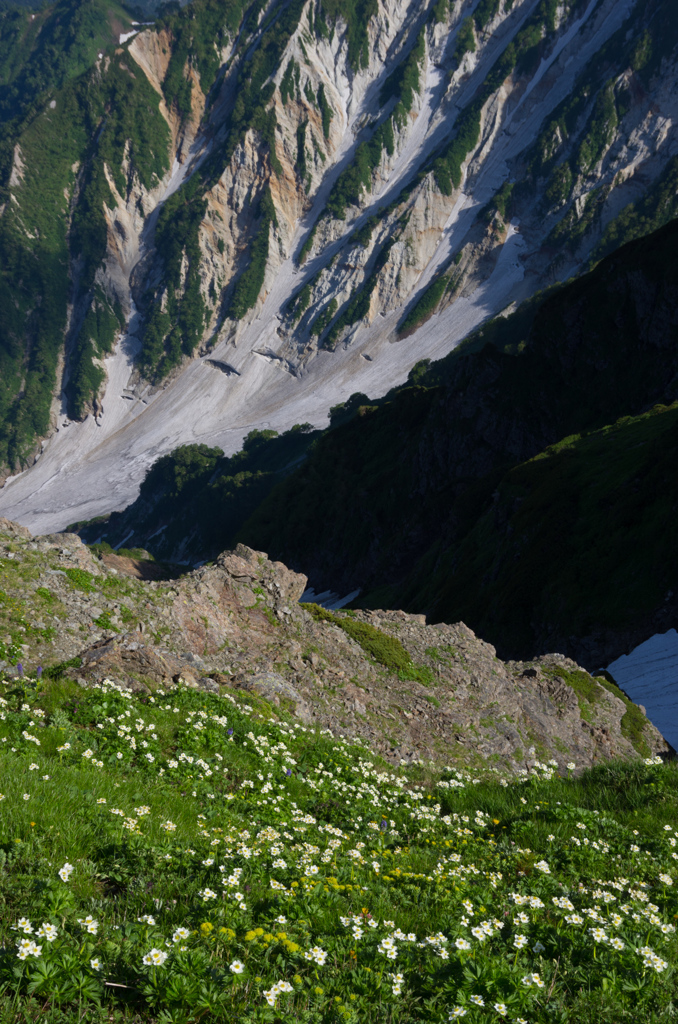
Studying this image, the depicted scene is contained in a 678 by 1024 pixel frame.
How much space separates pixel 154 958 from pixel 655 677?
40655 mm

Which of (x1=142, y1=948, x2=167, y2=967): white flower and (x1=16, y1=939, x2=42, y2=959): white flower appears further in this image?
(x1=142, y1=948, x2=167, y2=967): white flower

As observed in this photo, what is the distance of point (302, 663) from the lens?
2394 cm

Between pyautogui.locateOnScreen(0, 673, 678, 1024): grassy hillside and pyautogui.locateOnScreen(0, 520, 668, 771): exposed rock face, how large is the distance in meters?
4.72

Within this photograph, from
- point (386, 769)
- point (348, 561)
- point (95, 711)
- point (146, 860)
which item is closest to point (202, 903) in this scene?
point (146, 860)

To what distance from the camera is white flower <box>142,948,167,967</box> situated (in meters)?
4.29

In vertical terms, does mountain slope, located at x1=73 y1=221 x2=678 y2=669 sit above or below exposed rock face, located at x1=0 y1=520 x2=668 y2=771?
below

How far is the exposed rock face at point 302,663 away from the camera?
17672 mm

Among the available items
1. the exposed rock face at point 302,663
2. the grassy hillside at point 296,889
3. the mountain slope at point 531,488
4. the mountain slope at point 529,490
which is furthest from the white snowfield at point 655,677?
the grassy hillside at point 296,889

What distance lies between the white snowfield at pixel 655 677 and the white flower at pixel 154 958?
122ft

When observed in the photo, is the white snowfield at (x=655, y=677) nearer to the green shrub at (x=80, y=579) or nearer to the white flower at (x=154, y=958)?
the green shrub at (x=80, y=579)

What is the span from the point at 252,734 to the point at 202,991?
823 cm

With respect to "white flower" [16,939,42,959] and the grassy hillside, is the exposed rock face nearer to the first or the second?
the grassy hillside

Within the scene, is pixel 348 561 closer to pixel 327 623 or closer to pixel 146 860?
pixel 327 623

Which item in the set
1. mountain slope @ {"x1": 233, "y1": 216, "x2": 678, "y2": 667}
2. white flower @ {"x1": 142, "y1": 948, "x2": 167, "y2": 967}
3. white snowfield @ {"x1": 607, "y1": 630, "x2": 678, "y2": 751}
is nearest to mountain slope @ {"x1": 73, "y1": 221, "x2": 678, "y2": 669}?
mountain slope @ {"x1": 233, "y1": 216, "x2": 678, "y2": 667}
